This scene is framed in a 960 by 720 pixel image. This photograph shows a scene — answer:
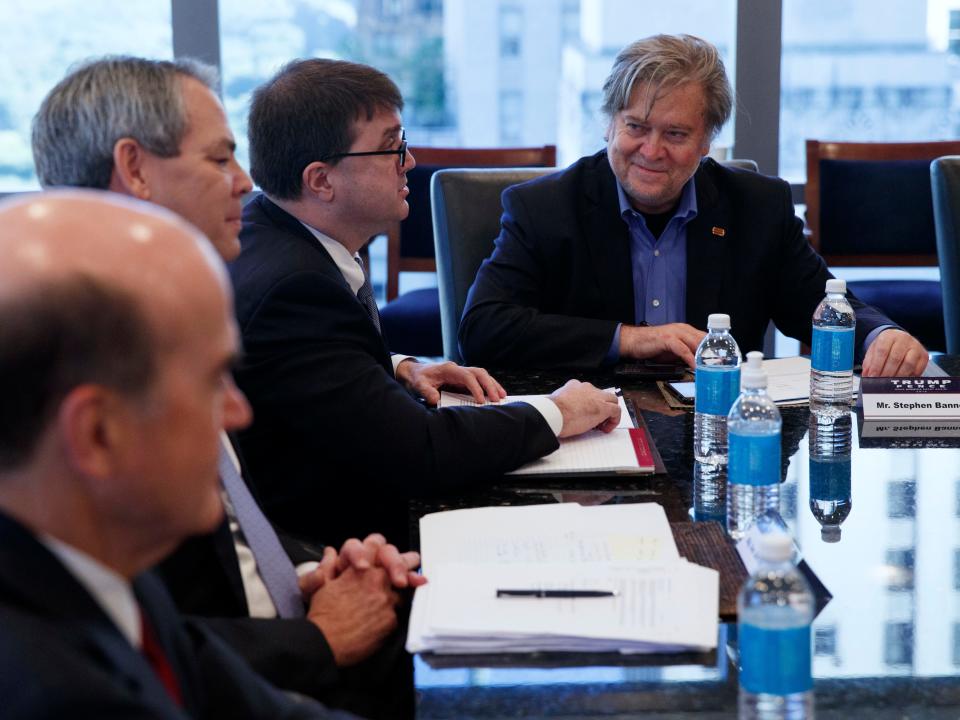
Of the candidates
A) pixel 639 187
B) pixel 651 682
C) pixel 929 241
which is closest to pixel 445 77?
pixel 929 241

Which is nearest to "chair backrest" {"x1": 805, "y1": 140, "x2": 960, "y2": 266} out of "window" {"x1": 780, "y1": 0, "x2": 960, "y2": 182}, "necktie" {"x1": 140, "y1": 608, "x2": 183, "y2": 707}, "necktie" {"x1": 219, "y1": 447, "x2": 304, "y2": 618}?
"window" {"x1": 780, "y1": 0, "x2": 960, "y2": 182}

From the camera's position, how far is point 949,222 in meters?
3.02

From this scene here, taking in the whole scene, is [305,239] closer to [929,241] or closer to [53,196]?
[53,196]

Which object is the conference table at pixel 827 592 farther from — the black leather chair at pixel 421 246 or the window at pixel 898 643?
the black leather chair at pixel 421 246

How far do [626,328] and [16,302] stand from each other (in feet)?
6.00

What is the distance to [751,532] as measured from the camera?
59.9 inches

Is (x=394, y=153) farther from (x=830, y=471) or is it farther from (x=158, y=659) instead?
(x=158, y=659)

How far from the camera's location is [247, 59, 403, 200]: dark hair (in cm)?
207

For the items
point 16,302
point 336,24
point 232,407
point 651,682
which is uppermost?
point 336,24

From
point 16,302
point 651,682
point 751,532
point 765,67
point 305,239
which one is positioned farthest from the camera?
point 765,67

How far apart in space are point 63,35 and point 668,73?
3.24 metres

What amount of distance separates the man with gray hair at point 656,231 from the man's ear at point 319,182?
0.62 meters

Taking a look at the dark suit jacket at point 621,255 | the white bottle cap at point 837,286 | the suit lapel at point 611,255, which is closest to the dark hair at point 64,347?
the white bottle cap at point 837,286

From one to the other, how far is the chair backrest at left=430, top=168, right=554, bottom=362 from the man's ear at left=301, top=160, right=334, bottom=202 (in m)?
0.85
